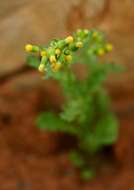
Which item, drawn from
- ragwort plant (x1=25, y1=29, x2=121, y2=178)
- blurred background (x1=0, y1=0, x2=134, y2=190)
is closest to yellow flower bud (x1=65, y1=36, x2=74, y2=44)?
ragwort plant (x1=25, y1=29, x2=121, y2=178)

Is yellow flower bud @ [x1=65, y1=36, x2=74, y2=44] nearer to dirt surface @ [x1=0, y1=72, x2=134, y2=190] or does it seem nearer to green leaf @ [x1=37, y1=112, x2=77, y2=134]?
green leaf @ [x1=37, y1=112, x2=77, y2=134]

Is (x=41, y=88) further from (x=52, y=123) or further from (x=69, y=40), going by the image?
(x=69, y=40)

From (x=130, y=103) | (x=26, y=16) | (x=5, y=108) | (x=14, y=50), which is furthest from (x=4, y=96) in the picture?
(x=130, y=103)

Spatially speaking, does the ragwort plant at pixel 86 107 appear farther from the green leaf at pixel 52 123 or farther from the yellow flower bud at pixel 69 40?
the yellow flower bud at pixel 69 40

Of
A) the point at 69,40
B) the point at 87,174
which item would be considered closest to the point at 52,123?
the point at 87,174

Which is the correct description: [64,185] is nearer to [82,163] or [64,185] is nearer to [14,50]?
[82,163]

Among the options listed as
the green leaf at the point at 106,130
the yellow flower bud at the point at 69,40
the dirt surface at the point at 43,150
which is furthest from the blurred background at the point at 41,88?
the yellow flower bud at the point at 69,40
